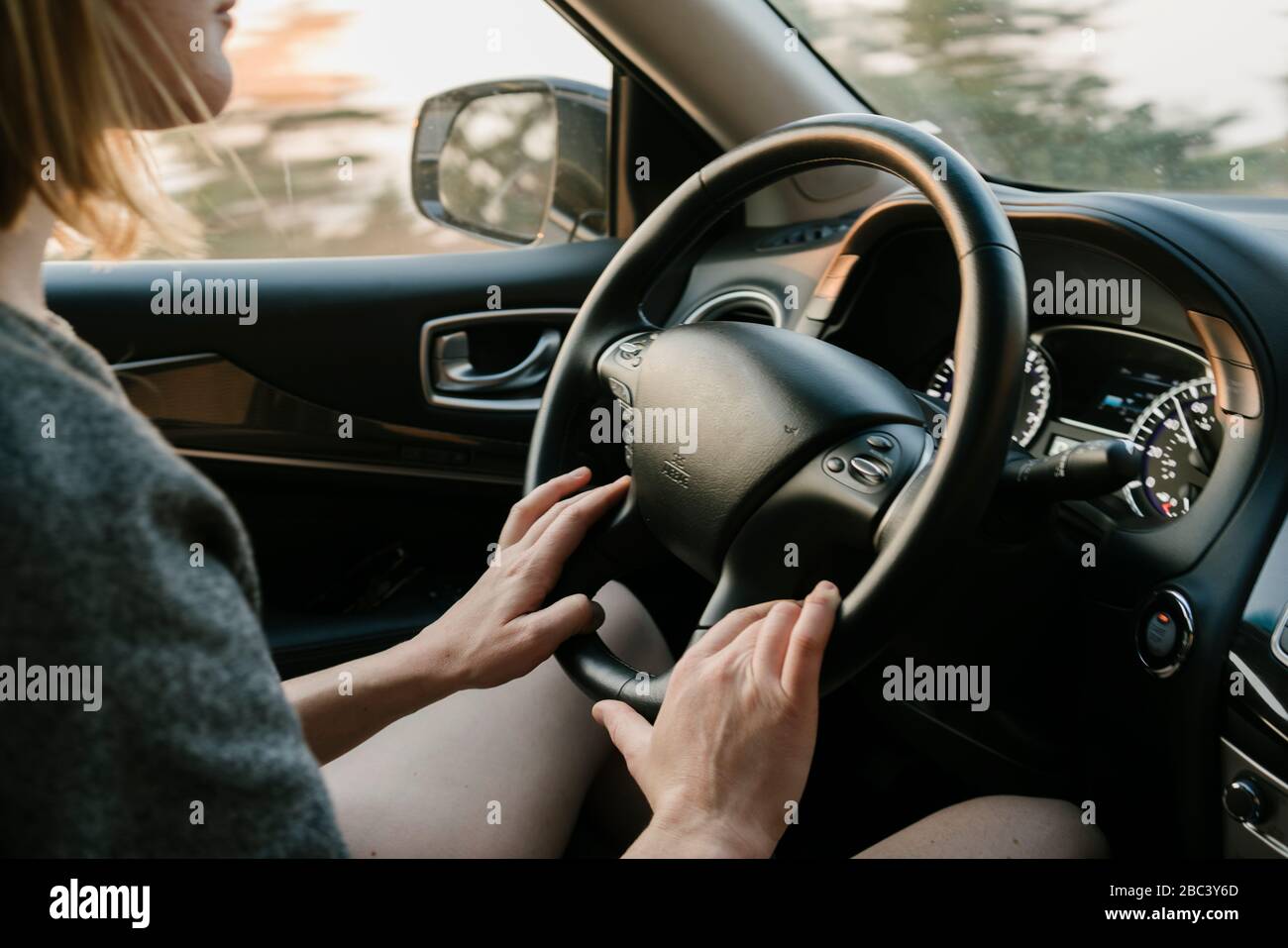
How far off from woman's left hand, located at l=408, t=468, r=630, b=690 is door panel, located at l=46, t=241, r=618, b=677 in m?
0.80

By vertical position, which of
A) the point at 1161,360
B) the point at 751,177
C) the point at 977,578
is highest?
the point at 751,177

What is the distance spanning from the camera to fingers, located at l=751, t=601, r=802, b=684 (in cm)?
85

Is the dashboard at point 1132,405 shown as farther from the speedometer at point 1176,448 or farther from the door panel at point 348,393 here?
the door panel at point 348,393

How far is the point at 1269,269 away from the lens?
110 cm

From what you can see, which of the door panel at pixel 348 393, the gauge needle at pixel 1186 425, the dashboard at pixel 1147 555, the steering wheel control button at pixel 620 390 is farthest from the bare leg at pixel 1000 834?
the door panel at pixel 348 393

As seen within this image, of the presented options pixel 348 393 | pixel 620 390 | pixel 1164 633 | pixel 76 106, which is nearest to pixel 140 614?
pixel 76 106

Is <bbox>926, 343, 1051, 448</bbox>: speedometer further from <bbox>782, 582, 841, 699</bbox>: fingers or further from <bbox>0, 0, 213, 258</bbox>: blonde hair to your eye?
<bbox>0, 0, 213, 258</bbox>: blonde hair

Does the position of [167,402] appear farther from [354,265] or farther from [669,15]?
[669,15]

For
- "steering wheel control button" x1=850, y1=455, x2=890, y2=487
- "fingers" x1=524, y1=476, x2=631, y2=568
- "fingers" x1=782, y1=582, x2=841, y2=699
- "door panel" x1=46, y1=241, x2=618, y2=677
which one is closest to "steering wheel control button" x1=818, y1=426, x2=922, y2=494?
"steering wheel control button" x1=850, y1=455, x2=890, y2=487

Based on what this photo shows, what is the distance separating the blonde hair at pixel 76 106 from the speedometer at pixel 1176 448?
94 cm

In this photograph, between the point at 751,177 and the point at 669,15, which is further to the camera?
the point at 669,15
